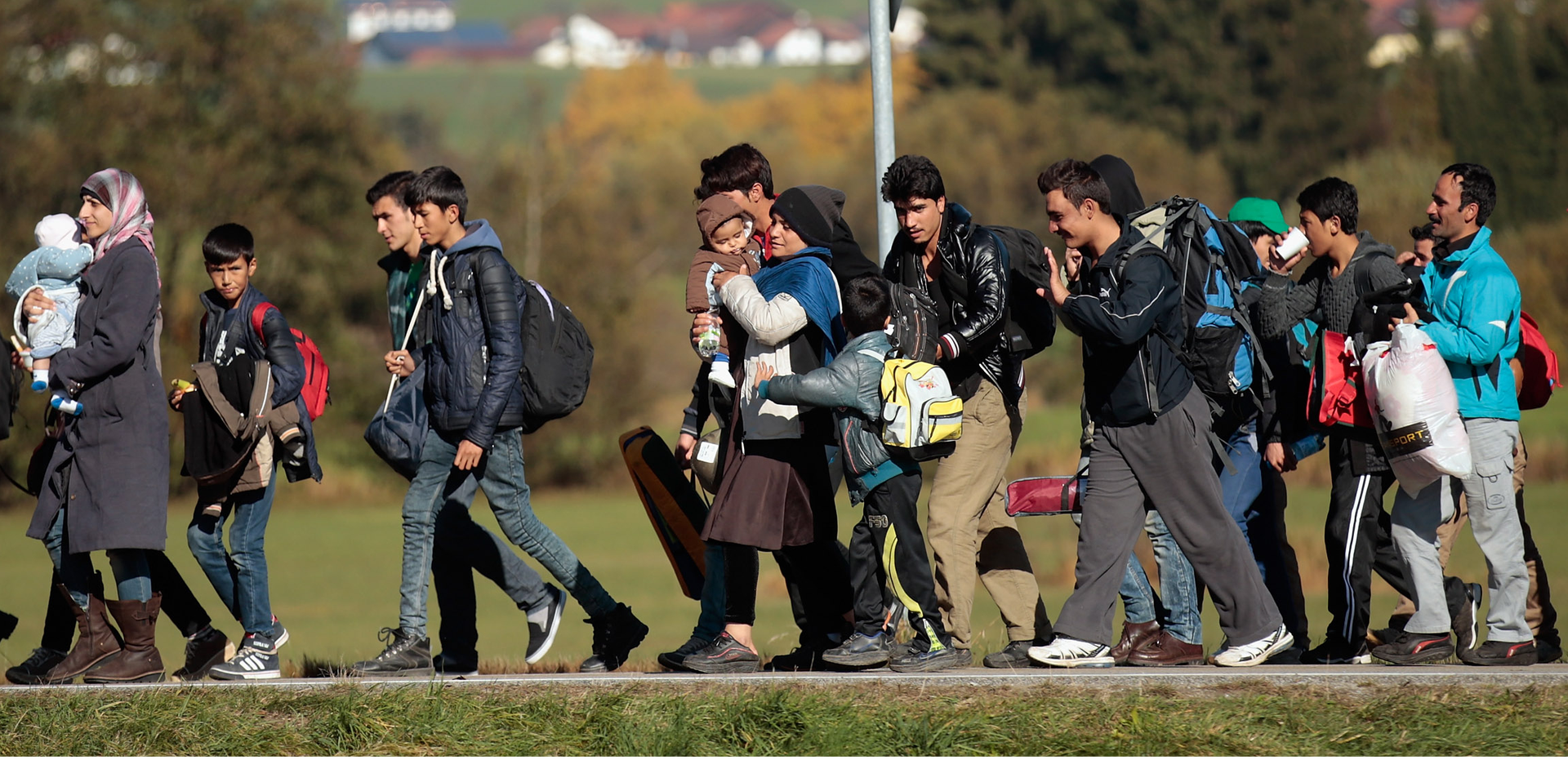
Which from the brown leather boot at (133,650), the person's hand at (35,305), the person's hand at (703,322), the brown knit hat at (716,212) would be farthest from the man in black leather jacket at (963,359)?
the person's hand at (35,305)

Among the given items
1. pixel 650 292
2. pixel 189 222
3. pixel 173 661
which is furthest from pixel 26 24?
pixel 173 661

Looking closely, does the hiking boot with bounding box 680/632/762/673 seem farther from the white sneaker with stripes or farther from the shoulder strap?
the shoulder strap

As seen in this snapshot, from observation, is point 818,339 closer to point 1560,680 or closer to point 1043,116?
point 1560,680

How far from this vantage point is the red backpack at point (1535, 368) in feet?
21.0

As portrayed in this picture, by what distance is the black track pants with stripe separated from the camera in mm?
6176

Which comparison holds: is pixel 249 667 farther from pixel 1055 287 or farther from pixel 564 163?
pixel 564 163

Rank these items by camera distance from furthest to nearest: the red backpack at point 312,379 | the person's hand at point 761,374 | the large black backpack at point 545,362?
the red backpack at point 312,379 < the large black backpack at point 545,362 < the person's hand at point 761,374

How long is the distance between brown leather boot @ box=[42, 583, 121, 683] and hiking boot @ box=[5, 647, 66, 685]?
0.30 feet

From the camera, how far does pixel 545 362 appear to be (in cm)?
651

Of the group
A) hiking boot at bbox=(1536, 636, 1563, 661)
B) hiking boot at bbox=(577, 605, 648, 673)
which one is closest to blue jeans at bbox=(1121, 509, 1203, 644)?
hiking boot at bbox=(1536, 636, 1563, 661)

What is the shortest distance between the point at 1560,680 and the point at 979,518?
2.12m

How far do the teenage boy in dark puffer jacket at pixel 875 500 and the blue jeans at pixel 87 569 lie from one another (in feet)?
8.25

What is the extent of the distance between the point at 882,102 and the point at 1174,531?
2849 millimetres

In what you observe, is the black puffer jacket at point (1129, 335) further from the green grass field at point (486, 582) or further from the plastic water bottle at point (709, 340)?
the green grass field at point (486, 582)
